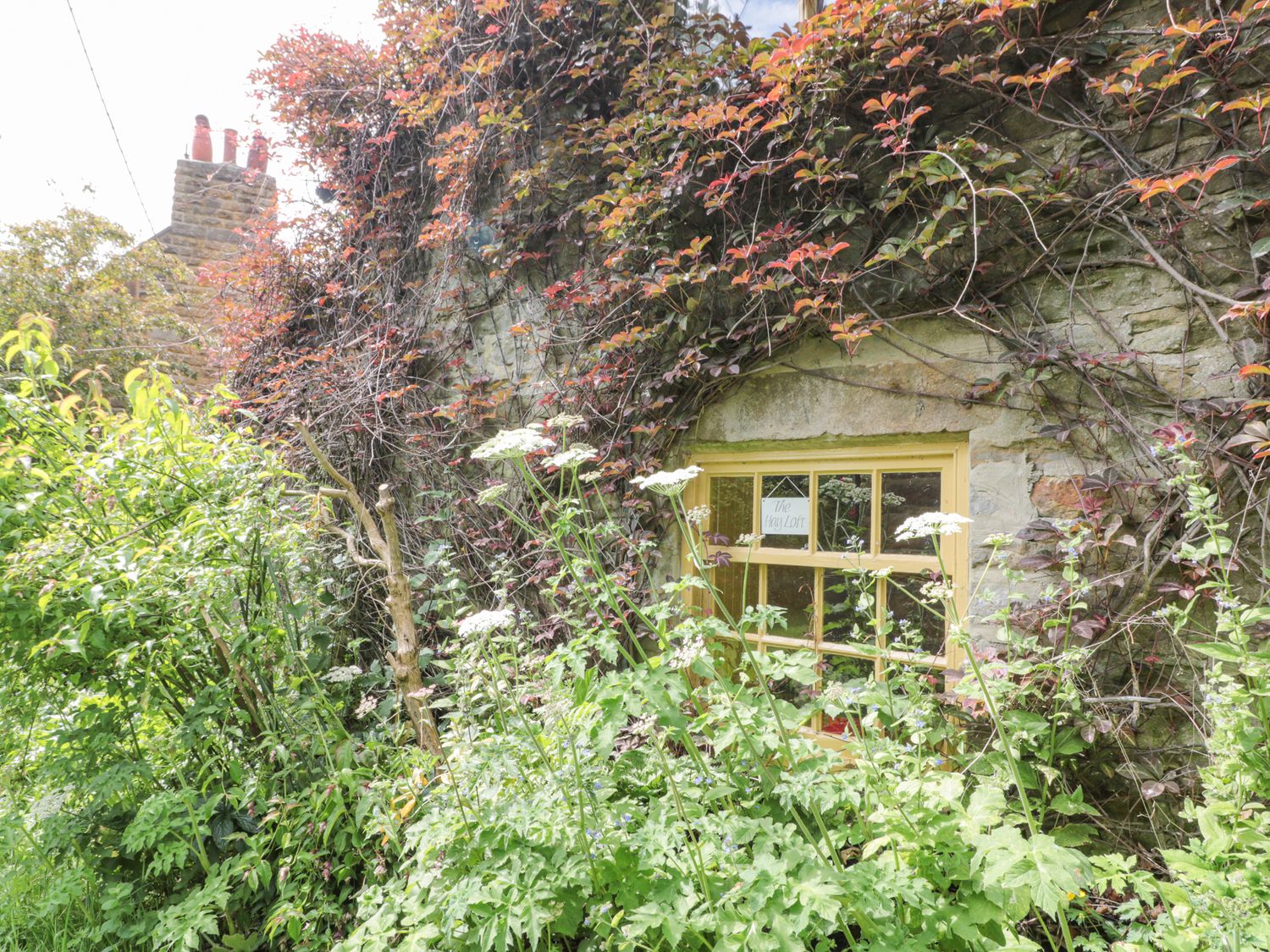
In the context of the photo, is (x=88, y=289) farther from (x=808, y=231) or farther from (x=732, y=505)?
(x=808, y=231)

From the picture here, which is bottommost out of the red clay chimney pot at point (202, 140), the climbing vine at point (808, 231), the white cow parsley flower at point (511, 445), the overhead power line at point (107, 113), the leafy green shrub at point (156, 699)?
the leafy green shrub at point (156, 699)

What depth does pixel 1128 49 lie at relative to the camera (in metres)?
1.85

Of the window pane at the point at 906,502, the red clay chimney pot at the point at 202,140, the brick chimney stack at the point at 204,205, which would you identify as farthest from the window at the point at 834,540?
the red clay chimney pot at the point at 202,140

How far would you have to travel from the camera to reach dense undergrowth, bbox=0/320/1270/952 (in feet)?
3.98

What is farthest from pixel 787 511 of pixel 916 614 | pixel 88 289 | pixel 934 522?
pixel 88 289

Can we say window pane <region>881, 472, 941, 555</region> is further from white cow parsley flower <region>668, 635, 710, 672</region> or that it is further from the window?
white cow parsley flower <region>668, 635, 710, 672</region>

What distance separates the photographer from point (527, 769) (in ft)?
5.82

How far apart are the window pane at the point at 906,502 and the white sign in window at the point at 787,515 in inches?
11.4

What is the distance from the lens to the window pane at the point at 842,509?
2.35 meters

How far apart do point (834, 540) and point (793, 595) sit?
287 millimetres

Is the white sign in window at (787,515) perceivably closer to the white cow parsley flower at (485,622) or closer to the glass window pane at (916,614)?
the glass window pane at (916,614)

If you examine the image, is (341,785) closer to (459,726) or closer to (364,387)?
(459,726)

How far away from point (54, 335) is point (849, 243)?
23.6ft

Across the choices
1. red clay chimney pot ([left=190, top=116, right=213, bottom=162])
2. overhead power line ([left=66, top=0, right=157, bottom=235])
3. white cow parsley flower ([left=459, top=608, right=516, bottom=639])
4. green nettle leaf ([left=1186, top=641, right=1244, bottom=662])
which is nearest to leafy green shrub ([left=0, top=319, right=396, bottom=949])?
white cow parsley flower ([left=459, top=608, right=516, bottom=639])
